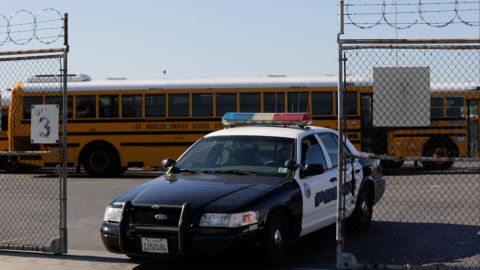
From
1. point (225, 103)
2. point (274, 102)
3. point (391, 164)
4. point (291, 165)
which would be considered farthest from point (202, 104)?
point (291, 165)

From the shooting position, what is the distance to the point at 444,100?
2155 centimetres

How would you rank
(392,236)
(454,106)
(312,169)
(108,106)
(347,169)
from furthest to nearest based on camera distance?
(108,106) → (454,106) → (392,236) → (347,169) → (312,169)

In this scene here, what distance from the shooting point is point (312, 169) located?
8.20 metres

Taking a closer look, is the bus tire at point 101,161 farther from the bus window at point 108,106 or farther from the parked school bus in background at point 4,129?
the parked school bus in background at point 4,129

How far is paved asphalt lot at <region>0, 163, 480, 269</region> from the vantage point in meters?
8.16

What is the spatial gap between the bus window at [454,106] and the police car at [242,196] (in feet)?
40.6

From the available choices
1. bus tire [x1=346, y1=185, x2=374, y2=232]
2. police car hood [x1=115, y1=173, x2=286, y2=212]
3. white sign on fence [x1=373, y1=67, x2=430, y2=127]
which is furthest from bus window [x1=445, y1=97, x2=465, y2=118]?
white sign on fence [x1=373, y1=67, x2=430, y2=127]

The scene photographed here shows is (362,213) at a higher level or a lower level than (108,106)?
lower

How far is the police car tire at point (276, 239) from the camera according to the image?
7320 millimetres

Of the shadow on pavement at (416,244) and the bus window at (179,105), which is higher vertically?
the bus window at (179,105)

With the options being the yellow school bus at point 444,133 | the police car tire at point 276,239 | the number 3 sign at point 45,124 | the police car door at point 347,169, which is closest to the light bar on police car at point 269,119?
the police car door at point 347,169

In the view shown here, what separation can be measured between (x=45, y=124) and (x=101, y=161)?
1342cm

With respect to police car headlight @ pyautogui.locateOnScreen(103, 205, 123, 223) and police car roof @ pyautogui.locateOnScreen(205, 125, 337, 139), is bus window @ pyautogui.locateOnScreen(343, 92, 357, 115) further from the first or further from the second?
police car headlight @ pyautogui.locateOnScreen(103, 205, 123, 223)

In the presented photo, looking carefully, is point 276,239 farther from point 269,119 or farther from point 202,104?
point 202,104
